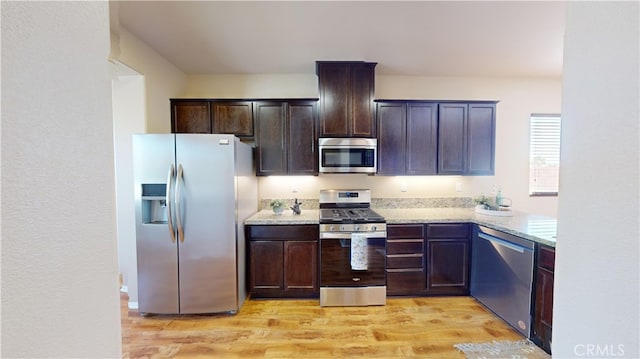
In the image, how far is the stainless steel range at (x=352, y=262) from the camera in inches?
110

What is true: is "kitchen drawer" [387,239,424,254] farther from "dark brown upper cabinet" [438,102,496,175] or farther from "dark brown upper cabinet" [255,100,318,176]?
"dark brown upper cabinet" [255,100,318,176]

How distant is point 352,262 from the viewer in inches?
110

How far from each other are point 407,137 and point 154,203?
9.58 ft

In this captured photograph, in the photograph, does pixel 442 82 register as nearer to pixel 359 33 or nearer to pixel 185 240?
pixel 359 33

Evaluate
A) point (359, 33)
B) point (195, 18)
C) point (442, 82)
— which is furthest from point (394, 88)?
point (195, 18)

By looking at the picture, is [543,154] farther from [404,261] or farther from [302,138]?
[302,138]

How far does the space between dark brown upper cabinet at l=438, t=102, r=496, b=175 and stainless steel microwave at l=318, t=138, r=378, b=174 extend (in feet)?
2.92

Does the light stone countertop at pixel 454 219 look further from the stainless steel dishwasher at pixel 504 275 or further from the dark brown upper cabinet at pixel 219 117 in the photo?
the dark brown upper cabinet at pixel 219 117

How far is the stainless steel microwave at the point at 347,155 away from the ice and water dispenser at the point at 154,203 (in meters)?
1.69

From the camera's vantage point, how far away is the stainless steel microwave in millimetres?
3193

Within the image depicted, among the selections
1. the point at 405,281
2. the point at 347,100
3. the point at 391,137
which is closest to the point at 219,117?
the point at 347,100

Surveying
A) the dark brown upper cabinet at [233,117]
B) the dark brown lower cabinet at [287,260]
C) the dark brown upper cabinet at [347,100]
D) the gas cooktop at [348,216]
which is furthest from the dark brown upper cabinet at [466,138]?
the dark brown upper cabinet at [233,117]

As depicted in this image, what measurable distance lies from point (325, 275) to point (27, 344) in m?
2.55

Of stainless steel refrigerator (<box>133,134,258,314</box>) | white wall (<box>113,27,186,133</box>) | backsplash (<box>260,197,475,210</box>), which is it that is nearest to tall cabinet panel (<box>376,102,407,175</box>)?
backsplash (<box>260,197,475,210</box>)
